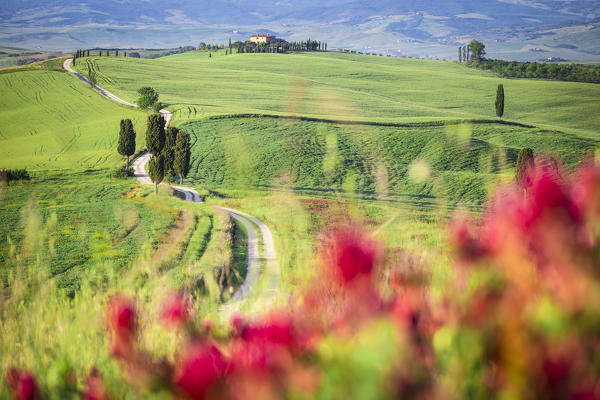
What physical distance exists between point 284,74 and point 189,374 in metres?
135

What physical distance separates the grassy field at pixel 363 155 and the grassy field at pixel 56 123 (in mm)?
11611

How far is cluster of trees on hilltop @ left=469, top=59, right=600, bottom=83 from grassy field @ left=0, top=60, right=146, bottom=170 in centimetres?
10374

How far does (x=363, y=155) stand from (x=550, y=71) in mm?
94322

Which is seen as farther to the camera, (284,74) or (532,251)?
(284,74)

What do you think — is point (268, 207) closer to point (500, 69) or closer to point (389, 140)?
point (389, 140)

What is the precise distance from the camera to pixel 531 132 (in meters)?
73.4

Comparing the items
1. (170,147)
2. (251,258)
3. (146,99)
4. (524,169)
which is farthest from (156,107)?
(524,169)

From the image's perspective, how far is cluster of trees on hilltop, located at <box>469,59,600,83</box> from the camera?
420ft

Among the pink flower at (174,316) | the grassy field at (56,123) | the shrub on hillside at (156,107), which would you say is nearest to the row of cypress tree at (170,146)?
the grassy field at (56,123)

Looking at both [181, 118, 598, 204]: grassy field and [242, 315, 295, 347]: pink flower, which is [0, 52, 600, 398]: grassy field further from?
[242, 315, 295, 347]: pink flower

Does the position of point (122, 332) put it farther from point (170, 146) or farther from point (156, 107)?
point (156, 107)

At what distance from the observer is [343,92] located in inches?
4343

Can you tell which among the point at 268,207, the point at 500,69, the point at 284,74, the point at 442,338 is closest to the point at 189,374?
the point at 442,338

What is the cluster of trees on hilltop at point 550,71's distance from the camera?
12800 centimetres
